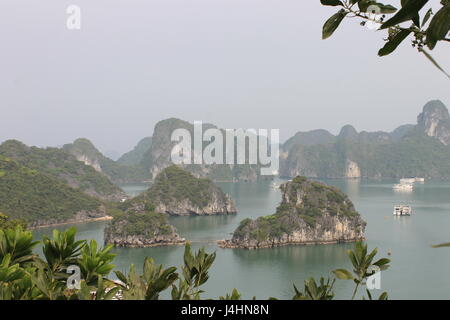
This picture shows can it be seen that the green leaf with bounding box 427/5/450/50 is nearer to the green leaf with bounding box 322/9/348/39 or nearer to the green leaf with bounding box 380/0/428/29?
the green leaf with bounding box 380/0/428/29

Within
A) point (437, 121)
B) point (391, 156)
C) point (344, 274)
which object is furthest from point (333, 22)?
point (437, 121)

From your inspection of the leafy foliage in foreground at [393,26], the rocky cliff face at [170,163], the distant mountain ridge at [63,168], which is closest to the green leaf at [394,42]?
the leafy foliage in foreground at [393,26]

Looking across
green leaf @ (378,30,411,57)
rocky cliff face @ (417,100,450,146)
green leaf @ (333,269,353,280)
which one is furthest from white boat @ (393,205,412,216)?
rocky cliff face @ (417,100,450,146)

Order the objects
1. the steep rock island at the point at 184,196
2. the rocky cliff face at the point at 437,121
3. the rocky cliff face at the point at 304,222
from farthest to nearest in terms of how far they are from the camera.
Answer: the rocky cliff face at the point at 437,121 < the steep rock island at the point at 184,196 < the rocky cliff face at the point at 304,222

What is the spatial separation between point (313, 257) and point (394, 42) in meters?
44.1

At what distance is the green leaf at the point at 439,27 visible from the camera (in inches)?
53.5

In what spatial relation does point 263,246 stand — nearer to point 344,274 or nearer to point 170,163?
point 344,274

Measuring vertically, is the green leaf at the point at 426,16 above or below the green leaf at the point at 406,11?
above

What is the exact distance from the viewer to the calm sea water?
3291 centimetres

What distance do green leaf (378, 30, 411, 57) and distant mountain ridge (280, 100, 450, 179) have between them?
545ft

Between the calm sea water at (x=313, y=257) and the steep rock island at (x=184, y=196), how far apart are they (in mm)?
3036

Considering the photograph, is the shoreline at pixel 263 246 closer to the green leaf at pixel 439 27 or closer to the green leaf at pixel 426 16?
the green leaf at pixel 426 16

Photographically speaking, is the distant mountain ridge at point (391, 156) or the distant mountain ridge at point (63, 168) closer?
the distant mountain ridge at point (63, 168)

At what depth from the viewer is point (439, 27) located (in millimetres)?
1375
